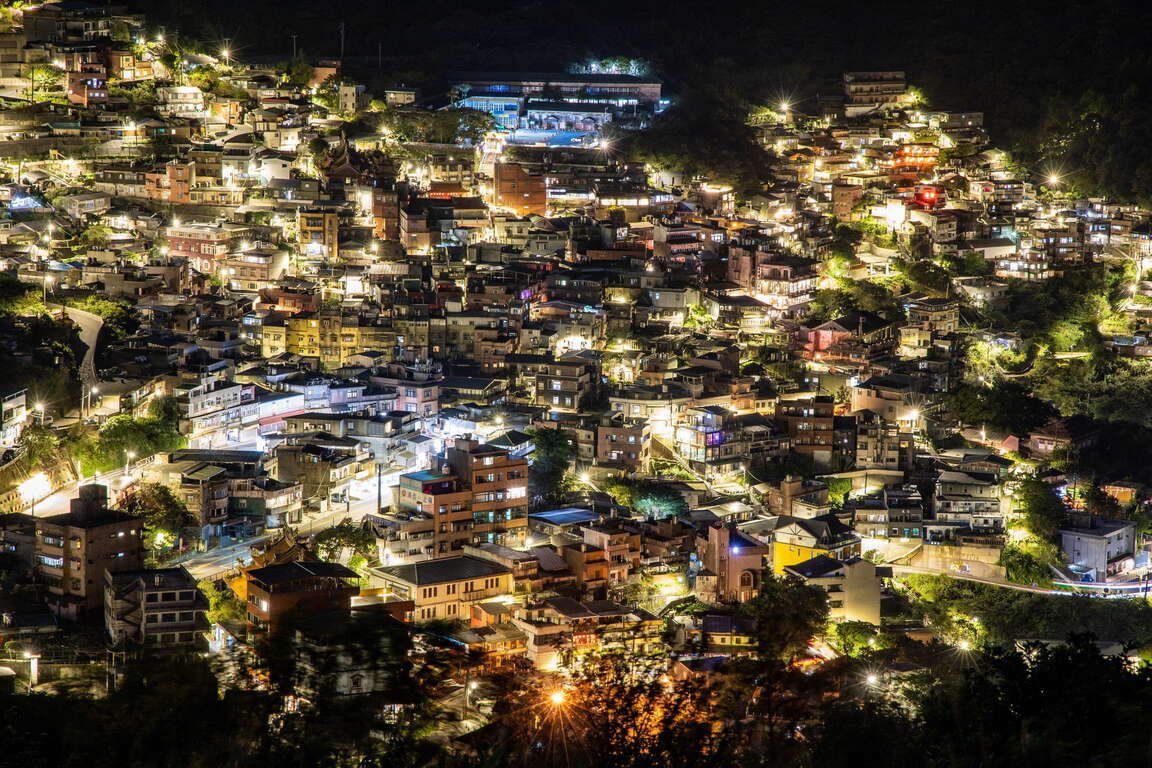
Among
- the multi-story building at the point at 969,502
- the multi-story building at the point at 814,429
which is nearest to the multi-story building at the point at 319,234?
the multi-story building at the point at 814,429

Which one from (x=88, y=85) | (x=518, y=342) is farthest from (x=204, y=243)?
(x=88, y=85)

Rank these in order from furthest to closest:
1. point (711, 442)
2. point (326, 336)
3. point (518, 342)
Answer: point (518, 342) → point (326, 336) → point (711, 442)

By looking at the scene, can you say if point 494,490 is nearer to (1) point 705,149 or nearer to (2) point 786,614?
(2) point 786,614

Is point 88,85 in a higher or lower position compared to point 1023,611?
higher

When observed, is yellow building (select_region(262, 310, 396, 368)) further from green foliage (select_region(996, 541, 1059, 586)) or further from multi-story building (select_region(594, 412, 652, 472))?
green foliage (select_region(996, 541, 1059, 586))

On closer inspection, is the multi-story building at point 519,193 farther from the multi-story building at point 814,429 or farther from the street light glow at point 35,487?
the street light glow at point 35,487

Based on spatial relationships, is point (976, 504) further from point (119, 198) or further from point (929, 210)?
point (119, 198)
